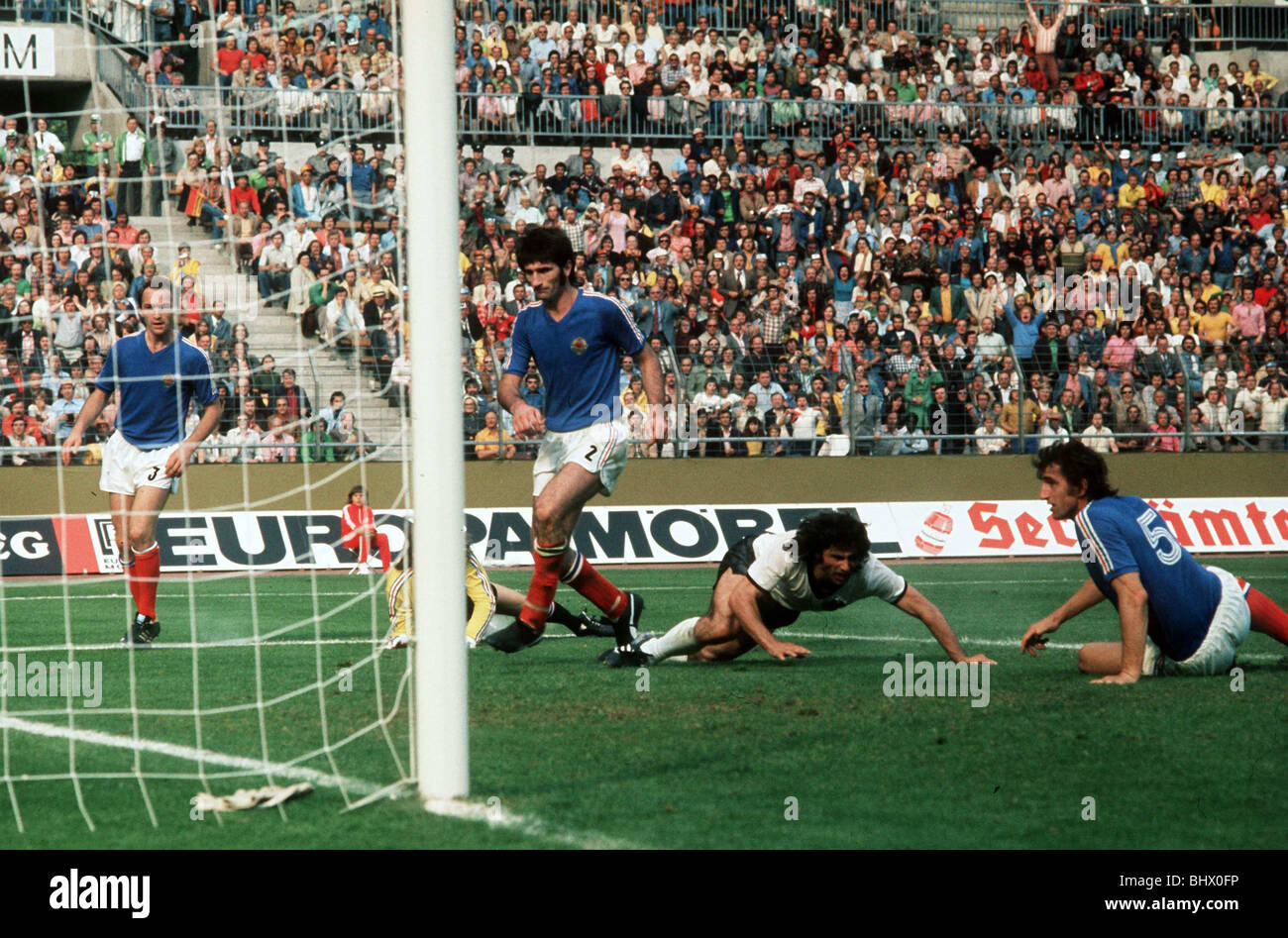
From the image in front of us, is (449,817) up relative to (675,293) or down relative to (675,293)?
down

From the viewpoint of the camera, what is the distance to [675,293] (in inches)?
748

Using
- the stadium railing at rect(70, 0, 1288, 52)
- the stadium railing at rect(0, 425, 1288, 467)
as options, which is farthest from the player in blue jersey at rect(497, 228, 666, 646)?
the stadium railing at rect(70, 0, 1288, 52)

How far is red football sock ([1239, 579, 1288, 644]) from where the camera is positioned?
765 centimetres

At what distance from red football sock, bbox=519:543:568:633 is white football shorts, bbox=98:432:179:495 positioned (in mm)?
2539

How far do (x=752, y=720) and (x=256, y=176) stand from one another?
9.93 metres

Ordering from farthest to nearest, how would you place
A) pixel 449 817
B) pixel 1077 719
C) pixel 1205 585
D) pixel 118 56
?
pixel 118 56
pixel 1205 585
pixel 1077 719
pixel 449 817

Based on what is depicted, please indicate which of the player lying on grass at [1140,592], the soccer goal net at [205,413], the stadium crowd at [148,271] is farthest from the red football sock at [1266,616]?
the stadium crowd at [148,271]

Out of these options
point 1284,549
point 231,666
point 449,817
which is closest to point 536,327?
point 231,666

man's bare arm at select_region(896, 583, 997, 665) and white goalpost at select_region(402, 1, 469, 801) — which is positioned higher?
white goalpost at select_region(402, 1, 469, 801)

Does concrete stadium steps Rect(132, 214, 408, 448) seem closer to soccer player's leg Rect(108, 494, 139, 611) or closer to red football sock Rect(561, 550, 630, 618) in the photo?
soccer player's leg Rect(108, 494, 139, 611)

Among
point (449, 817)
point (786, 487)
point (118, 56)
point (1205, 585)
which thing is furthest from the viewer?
point (118, 56)

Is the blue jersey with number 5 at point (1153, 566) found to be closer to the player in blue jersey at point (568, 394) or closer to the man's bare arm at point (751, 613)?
the man's bare arm at point (751, 613)

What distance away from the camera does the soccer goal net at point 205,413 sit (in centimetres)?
538

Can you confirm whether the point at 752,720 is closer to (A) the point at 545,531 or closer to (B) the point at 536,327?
(A) the point at 545,531
